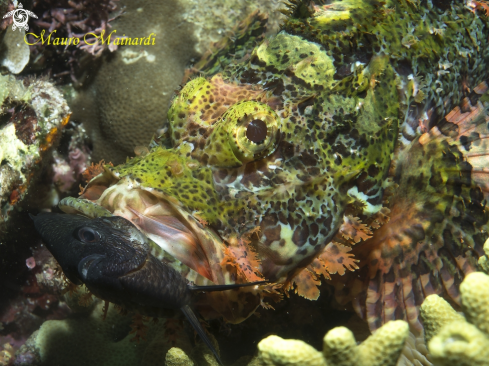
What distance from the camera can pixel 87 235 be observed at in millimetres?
2148

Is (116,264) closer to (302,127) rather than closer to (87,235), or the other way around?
(87,235)

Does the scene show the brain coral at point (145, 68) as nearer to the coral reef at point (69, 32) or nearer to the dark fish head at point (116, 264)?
the coral reef at point (69, 32)

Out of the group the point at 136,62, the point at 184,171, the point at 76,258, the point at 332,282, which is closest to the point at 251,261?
the point at 184,171

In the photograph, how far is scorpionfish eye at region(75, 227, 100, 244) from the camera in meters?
2.14

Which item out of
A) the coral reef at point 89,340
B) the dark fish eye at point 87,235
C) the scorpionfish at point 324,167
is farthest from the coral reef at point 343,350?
the coral reef at point 89,340

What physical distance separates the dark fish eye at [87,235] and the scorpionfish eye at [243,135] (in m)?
0.88

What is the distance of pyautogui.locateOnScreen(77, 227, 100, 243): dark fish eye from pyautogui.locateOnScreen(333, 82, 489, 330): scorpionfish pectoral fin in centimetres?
216

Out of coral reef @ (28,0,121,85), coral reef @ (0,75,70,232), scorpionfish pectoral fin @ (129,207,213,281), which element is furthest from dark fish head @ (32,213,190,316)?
coral reef @ (28,0,121,85)

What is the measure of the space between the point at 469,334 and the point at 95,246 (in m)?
1.94

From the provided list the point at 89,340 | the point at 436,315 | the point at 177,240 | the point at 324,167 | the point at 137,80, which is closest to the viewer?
the point at 436,315

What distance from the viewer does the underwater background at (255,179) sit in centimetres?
226

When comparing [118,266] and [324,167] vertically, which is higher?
[324,167]

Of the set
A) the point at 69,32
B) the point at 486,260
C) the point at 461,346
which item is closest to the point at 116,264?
the point at 461,346

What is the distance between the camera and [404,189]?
3.23m
